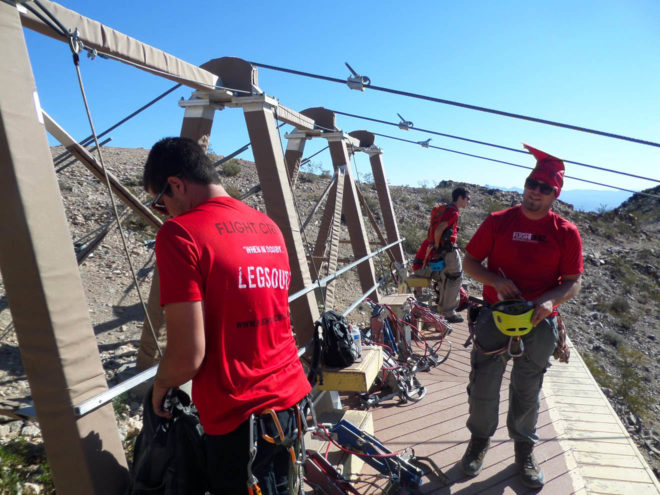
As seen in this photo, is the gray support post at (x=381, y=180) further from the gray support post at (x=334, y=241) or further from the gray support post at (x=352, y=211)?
the gray support post at (x=334, y=241)

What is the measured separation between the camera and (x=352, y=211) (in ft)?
20.4

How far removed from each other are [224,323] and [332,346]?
4.80 feet

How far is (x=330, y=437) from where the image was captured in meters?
2.71

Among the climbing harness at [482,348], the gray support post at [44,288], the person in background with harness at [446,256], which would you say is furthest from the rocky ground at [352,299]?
the person in background with harness at [446,256]

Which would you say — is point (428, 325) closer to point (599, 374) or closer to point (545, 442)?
point (545, 442)

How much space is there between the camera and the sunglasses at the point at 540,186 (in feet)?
9.04

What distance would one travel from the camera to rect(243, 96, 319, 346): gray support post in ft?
11.5

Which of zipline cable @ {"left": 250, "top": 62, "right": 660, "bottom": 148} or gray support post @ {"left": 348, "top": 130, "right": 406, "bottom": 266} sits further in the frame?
gray support post @ {"left": 348, "top": 130, "right": 406, "bottom": 266}

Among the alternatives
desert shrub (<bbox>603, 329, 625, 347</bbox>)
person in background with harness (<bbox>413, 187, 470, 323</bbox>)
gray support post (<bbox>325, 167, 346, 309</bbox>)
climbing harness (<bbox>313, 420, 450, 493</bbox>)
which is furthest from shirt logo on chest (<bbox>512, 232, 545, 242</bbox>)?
desert shrub (<bbox>603, 329, 625, 347</bbox>)

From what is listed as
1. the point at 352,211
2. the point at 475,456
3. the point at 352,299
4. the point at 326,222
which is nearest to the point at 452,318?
the point at 352,211

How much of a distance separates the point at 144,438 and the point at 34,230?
0.90m

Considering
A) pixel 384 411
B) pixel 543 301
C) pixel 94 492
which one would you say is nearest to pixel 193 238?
pixel 94 492

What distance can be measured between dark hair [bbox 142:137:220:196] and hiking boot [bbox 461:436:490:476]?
2.43 m

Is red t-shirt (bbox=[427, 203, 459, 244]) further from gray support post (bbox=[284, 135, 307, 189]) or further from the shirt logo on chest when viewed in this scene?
the shirt logo on chest
